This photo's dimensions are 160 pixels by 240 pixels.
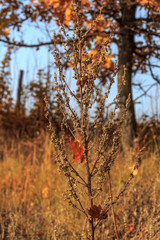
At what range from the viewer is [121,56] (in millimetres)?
3613

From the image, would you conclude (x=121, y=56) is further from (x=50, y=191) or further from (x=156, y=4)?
(x=50, y=191)

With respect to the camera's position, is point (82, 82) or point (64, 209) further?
point (64, 209)

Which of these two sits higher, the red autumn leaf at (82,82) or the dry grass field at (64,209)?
the red autumn leaf at (82,82)

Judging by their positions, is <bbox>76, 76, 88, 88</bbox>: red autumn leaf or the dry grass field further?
the dry grass field

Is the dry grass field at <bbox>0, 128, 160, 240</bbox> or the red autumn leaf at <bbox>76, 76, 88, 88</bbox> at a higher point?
the red autumn leaf at <bbox>76, 76, 88, 88</bbox>

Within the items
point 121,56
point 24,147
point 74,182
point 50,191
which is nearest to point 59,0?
→ point 121,56

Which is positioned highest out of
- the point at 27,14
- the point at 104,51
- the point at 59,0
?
the point at 27,14

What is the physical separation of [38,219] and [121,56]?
249 cm

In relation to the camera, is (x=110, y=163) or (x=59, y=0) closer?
(x=110, y=163)

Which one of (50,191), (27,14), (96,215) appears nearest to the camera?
(96,215)

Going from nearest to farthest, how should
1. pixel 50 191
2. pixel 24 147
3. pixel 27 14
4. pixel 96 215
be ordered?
pixel 96 215 → pixel 50 191 → pixel 27 14 → pixel 24 147

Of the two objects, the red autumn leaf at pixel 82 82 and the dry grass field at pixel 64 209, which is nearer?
the red autumn leaf at pixel 82 82

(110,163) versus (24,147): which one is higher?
(24,147)

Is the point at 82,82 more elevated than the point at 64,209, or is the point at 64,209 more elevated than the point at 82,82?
the point at 82,82
